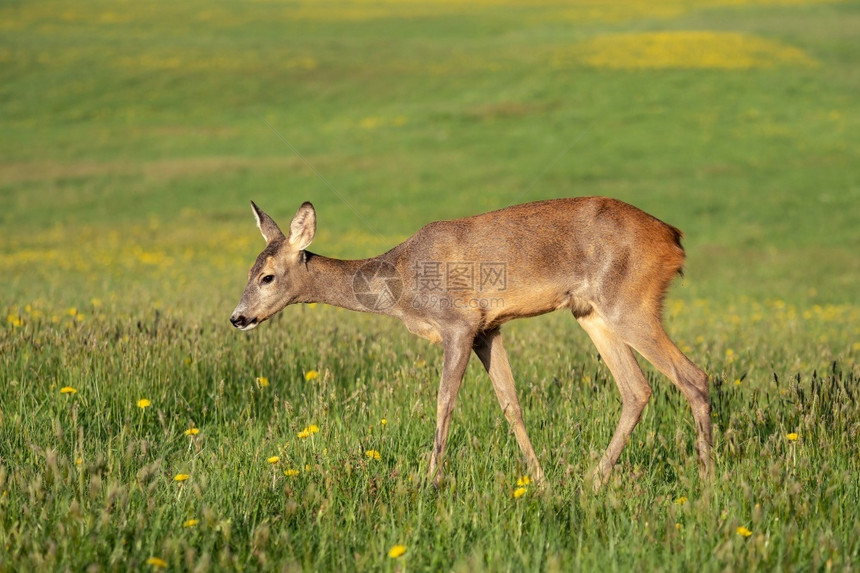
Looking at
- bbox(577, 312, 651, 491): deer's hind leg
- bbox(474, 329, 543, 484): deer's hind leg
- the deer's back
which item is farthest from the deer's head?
bbox(577, 312, 651, 491): deer's hind leg

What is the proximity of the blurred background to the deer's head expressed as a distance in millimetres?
4580

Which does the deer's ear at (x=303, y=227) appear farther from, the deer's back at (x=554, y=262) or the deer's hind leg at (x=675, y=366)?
the deer's hind leg at (x=675, y=366)

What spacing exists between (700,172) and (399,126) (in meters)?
12.1

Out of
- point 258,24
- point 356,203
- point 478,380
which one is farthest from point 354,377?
point 258,24

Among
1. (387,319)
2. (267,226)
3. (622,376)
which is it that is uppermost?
(267,226)

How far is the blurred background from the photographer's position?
20109mm

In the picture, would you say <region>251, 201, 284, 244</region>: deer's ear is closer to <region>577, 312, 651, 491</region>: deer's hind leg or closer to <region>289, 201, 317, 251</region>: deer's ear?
<region>289, 201, 317, 251</region>: deer's ear

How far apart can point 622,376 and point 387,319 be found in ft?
16.4

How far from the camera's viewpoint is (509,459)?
5.52m

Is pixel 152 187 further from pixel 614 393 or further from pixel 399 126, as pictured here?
pixel 614 393

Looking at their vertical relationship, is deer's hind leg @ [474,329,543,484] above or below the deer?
below

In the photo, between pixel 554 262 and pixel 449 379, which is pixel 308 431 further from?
pixel 554 262

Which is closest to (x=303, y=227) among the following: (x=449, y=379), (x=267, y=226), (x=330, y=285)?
(x=267, y=226)

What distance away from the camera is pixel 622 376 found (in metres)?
6.33
